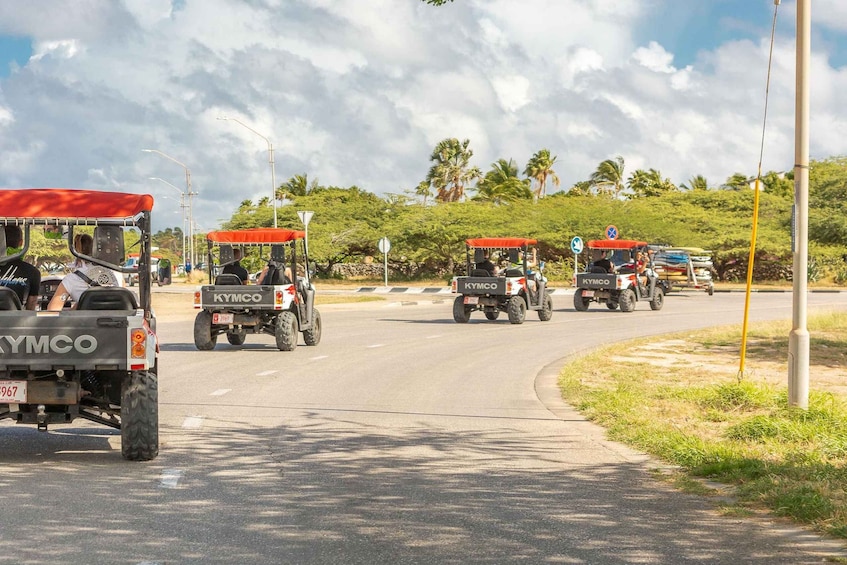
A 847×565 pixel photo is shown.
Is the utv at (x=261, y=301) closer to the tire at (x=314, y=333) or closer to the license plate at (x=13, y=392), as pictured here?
the tire at (x=314, y=333)

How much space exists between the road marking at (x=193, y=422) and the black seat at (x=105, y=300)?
2.11 metres

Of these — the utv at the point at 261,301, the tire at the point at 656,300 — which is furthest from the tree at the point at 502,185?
the utv at the point at 261,301

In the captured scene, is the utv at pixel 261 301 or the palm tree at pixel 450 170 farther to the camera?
the palm tree at pixel 450 170

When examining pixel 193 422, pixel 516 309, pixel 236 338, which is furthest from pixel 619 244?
pixel 193 422

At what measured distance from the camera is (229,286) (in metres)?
19.2

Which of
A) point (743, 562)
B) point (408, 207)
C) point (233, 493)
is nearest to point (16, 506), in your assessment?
point (233, 493)

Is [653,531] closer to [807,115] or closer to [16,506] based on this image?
[16,506]

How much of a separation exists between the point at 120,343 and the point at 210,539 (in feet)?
9.02

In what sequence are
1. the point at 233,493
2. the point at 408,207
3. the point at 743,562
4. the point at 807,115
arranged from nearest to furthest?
the point at 743,562 < the point at 233,493 < the point at 807,115 < the point at 408,207

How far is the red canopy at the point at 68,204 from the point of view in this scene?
882cm

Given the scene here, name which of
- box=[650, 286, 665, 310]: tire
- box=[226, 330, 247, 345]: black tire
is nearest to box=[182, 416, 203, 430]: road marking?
box=[226, 330, 247, 345]: black tire

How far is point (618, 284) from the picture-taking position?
32.7 meters

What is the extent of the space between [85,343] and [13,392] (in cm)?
73

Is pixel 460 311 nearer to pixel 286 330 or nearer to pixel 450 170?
pixel 286 330
